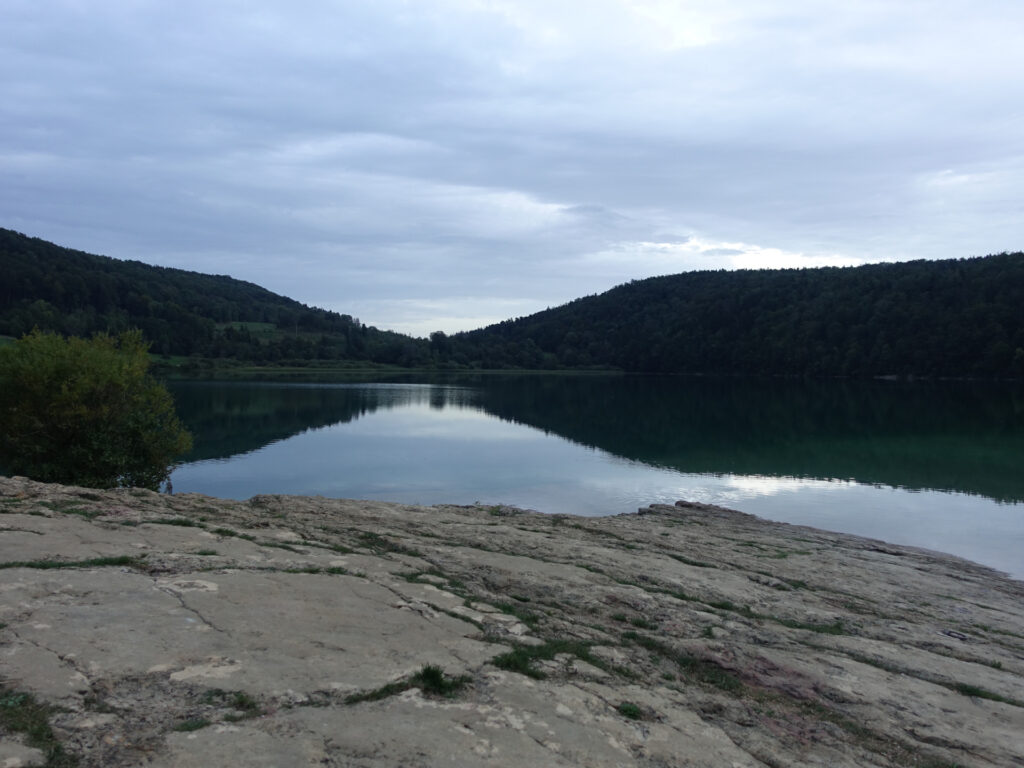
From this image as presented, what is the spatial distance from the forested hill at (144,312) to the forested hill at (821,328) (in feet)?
127

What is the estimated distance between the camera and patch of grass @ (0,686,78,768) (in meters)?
4.40

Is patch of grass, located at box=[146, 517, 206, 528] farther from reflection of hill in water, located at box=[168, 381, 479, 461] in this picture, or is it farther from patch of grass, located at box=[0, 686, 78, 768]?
reflection of hill in water, located at box=[168, 381, 479, 461]

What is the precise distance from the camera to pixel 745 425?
55.1m

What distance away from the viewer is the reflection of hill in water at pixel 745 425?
1398 inches

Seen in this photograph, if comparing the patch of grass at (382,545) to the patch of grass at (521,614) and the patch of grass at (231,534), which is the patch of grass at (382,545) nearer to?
the patch of grass at (231,534)

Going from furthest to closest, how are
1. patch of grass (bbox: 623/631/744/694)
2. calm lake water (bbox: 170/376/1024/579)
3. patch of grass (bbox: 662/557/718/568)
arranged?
calm lake water (bbox: 170/376/1024/579)
patch of grass (bbox: 662/557/718/568)
patch of grass (bbox: 623/631/744/694)

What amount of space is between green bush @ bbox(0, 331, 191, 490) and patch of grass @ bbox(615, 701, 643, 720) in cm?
2044

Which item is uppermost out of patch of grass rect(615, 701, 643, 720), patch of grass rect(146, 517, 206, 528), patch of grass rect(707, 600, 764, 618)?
patch of grass rect(146, 517, 206, 528)

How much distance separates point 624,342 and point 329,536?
575 ft

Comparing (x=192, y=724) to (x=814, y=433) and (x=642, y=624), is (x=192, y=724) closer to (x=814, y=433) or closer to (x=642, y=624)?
(x=642, y=624)

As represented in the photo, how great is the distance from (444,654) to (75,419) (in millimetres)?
20425

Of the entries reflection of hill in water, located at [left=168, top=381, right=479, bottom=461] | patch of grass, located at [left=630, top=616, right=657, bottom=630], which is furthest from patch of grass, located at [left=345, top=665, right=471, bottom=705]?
reflection of hill in water, located at [left=168, top=381, right=479, bottom=461]

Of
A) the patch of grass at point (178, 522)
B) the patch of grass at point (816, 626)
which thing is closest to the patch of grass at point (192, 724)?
the patch of grass at point (178, 522)

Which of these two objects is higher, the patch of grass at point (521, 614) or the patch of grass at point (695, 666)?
the patch of grass at point (521, 614)
